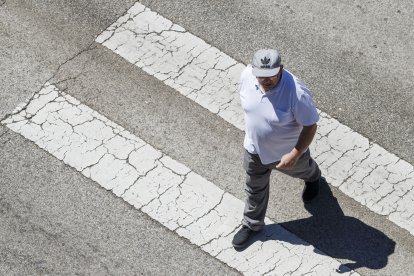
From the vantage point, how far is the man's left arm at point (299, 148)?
6.84 metres

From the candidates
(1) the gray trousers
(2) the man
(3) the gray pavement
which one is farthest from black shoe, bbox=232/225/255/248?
(2) the man

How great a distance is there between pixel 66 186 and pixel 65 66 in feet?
4.83

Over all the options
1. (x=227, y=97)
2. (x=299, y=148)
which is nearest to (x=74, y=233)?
(x=227, y=97)

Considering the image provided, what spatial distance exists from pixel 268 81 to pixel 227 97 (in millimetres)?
2111

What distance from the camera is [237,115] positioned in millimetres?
8555

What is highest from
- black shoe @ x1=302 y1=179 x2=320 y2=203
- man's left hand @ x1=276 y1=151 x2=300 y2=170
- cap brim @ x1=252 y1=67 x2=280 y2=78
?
cap brim @ x1=252 y1=67 x2=280 y2=78

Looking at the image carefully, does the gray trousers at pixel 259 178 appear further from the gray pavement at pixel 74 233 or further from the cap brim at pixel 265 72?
the cap brim at pixel 265 72

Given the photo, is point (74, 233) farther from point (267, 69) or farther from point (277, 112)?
point (267, 69)

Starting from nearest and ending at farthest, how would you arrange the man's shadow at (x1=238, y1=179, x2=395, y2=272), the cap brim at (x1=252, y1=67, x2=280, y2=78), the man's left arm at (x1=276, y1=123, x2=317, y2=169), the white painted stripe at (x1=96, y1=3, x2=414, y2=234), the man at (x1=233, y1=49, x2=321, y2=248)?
the cap brim at (x1=252, y1=67, x2=280, y2=78) → the man at (x1=233, y1=49, x2=321, y2=248) → the man's left arm at (x1=276, y1=123, x2=317, y2=169) → the man's shadow at (x1=238, y1=179, x2=395, y2=272) → the white painted stripe at (x1=96, y1=3, x2=414, y2=234)

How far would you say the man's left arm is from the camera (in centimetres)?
684

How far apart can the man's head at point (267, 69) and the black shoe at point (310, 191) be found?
150 cm

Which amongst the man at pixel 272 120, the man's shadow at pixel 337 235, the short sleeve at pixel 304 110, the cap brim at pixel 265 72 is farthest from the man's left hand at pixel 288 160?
the man's shadow at pixel 337 235

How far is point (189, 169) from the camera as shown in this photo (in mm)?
8219

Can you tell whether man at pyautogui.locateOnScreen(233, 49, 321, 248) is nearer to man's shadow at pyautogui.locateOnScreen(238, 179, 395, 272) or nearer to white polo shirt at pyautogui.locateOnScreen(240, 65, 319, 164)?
white polo shirt at pyautogui.locateOnScreen(240, 65, 319, 164)
